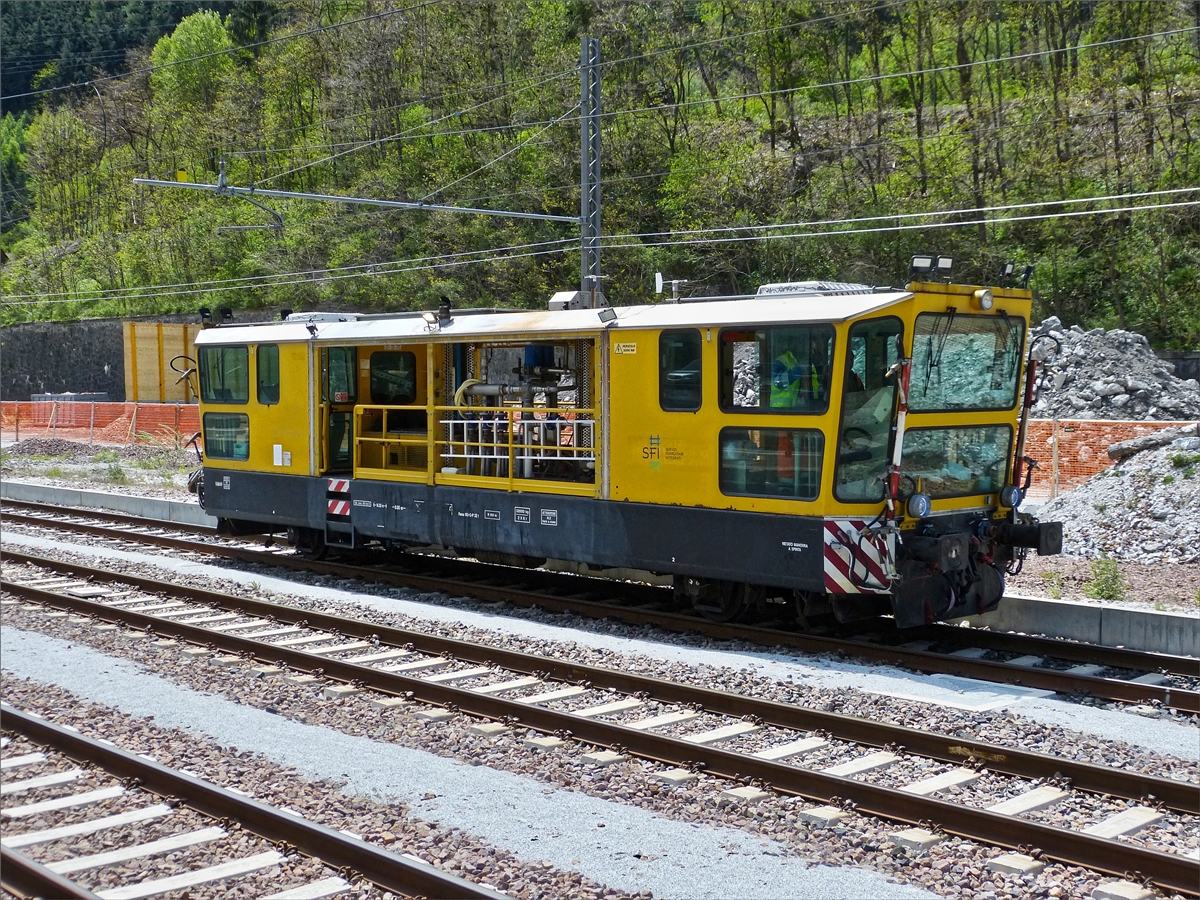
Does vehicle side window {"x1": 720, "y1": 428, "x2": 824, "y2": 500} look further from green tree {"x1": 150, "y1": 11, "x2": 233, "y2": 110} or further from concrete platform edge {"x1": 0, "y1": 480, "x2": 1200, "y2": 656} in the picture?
green tree {"x1": 150, "y1": 11, "x2": 233, "y2": 110}

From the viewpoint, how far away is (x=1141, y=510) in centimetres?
1495

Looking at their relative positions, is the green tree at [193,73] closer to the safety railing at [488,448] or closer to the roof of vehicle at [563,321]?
the roof of vehicle at [563,321]

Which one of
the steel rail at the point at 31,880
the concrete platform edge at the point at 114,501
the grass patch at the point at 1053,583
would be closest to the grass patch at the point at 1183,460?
the grass patch at the point at 1053,583

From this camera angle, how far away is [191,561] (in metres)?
16.2

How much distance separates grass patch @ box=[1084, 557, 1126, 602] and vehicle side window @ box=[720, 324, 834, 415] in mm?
4125

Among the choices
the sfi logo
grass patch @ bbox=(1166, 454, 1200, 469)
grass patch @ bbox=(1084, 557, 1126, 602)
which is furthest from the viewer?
grass patch @ bbox=(1166, 454, 1200, 469)

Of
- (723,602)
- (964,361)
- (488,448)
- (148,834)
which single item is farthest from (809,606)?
(148,834)

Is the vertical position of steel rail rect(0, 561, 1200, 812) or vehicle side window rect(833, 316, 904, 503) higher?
vehicle side window rect(833, 316, 904, 503)

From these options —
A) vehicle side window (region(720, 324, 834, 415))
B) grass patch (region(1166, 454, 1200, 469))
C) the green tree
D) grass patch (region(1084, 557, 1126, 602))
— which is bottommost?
grass patch (region(1084, 557, 1126, 602))

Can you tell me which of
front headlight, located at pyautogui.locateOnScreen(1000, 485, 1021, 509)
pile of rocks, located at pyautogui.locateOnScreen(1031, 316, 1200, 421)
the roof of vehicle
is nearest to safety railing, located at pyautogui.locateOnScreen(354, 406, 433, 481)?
the roof of vehicle

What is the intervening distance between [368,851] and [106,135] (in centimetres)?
7033

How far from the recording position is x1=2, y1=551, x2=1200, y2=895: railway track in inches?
236

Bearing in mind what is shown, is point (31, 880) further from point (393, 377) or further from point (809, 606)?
point (393, 377)

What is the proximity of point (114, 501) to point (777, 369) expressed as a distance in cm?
1694
